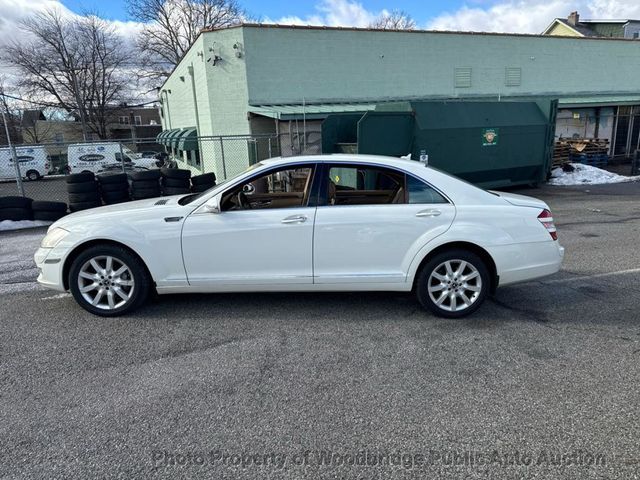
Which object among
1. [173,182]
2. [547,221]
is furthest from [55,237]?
[173,182]

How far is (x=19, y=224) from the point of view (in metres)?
9.05

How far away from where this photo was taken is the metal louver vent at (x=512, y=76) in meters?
20.0

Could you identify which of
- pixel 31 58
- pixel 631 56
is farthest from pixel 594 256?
pixel 31 58

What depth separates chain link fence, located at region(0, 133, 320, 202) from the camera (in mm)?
14391

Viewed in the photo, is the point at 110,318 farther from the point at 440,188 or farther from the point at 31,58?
the point at 31,58

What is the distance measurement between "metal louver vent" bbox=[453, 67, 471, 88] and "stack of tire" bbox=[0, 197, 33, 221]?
17.0m

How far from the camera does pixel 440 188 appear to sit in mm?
4086

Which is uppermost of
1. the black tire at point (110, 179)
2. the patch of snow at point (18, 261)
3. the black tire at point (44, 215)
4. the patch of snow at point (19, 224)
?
the black tire at point (110, 179)

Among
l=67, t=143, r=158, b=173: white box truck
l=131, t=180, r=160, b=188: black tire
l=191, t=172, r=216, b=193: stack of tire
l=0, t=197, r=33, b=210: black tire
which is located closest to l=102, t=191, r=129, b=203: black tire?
l=131, t=180, r=160, b=188: black tire

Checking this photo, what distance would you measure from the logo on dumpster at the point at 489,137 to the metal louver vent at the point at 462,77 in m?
8.37

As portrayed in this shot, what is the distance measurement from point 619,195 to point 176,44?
4639 centimetres

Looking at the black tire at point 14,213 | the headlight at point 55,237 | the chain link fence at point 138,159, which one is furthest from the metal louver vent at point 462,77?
the headlight at point 55,237

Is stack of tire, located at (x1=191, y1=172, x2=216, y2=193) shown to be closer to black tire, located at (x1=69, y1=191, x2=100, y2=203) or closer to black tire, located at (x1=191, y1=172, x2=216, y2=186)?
black tire, located at (x1=191, y1=172, x2=216, y2=186)

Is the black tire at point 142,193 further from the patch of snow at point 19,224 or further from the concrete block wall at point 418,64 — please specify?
the concrete block wall at point 418,64
